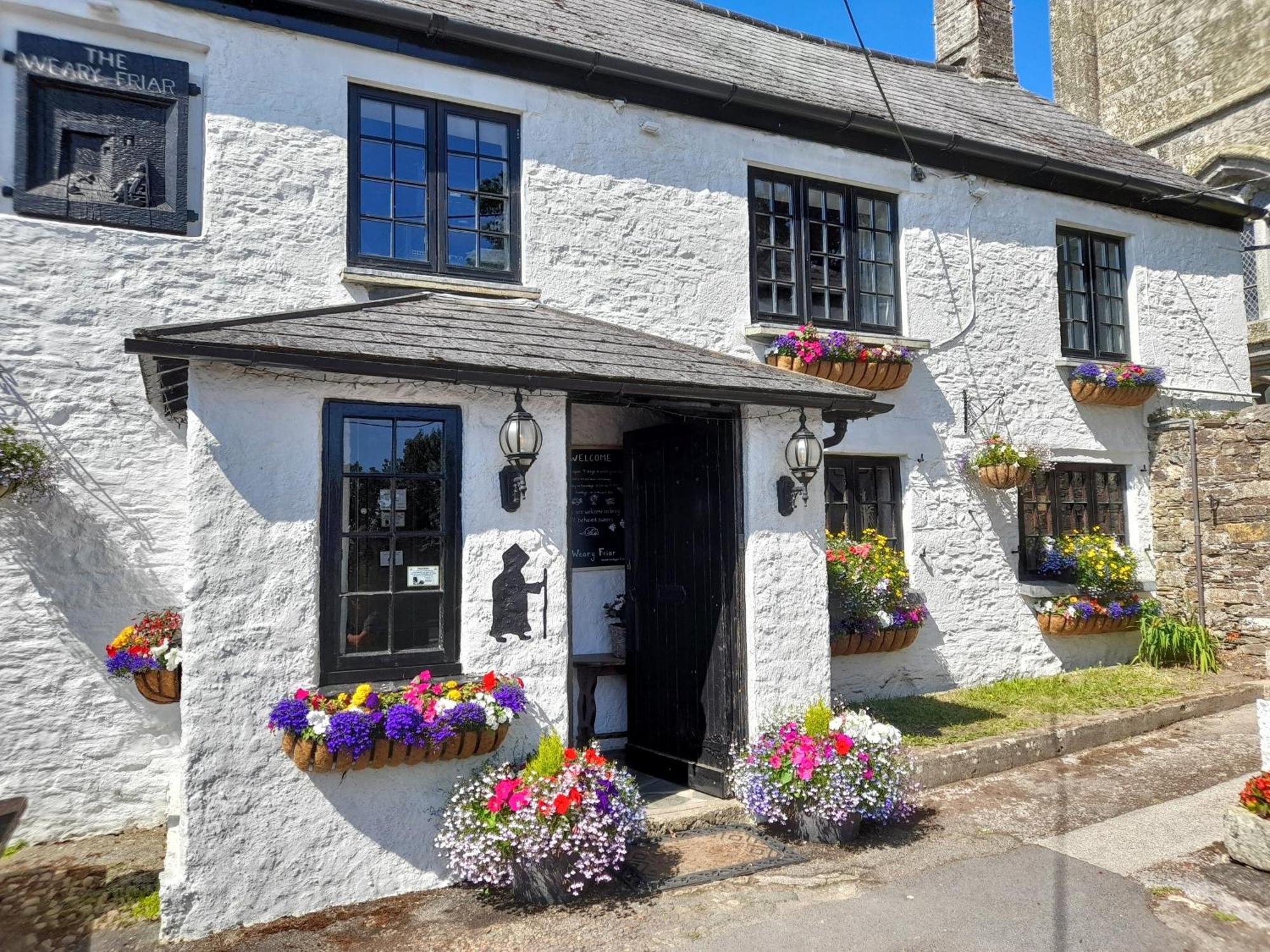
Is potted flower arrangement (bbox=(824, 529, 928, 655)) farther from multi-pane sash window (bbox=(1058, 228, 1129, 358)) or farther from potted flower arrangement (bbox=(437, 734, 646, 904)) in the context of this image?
multi-pane sash window (bbox=(1058, 228, 1129, 358))

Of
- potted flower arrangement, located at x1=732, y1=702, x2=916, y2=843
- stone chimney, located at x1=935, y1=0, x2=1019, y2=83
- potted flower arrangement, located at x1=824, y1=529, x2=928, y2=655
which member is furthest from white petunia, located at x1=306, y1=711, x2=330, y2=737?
stone chimney, located at x1=935, y1=0, x2=1019, y2=83

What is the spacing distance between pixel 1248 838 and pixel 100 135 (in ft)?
28.4

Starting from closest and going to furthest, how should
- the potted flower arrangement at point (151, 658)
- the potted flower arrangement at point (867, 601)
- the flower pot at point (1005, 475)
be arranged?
1. the potted flower arrangement at point (151, 658)
2. the potted flower arrangement at point (867, 601)
3. the flower pot at point (1005, 475)

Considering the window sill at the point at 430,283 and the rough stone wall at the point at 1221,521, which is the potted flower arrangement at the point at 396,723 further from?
the rough stone wall at the point at 1221,521

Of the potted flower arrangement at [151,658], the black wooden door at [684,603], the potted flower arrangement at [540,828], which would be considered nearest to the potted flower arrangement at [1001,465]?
the black wooden door at [684,603]

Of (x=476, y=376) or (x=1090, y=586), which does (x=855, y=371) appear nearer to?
(x=1090, y=586)

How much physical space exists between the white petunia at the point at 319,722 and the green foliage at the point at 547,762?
1.12 meters

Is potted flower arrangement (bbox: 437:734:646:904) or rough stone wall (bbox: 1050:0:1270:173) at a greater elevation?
rough stone wall (bbox: 1050:0:1270:173)

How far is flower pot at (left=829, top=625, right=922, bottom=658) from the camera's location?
27.6 feet

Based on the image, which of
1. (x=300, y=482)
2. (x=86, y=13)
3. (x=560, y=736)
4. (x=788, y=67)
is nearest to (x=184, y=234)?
(x=86, y=13)

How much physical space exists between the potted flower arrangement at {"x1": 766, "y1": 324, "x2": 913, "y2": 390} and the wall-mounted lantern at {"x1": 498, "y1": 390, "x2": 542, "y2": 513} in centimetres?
354

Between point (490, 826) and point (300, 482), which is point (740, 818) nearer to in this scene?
point (490, 826)

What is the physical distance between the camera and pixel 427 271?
291 inches

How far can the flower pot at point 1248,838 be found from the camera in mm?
5277
